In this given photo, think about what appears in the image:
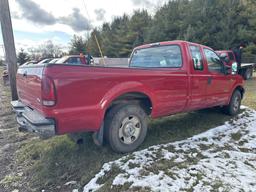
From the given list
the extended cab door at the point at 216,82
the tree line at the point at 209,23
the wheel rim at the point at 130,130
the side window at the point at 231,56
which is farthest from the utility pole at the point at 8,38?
the tree line at the point at 209,23

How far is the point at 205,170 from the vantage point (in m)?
3.32

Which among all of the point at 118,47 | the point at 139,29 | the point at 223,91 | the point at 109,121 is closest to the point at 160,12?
the point at 139,29

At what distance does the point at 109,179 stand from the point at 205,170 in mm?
1381

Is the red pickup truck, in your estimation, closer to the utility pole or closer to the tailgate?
the tailgate

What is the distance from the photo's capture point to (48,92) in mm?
2932

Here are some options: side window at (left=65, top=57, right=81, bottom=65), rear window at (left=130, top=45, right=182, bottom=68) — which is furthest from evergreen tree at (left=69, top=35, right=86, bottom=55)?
rear window at (left=130, top=45, right=182, bottom=68)

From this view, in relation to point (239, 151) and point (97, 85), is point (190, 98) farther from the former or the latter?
point (97, 85)

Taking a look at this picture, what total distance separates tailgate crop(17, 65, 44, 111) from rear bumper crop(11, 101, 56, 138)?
0.37 feet

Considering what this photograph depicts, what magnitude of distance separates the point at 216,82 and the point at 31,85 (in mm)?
3903

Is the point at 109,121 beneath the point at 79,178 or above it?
above

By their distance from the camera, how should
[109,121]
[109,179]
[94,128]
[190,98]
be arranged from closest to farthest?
[109,179] → [94,128] → [109,121] → [190,98]

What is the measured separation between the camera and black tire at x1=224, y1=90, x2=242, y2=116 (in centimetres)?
598

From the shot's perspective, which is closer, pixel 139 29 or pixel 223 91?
pixel 223 91

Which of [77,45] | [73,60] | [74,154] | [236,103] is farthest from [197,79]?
[77,45]
